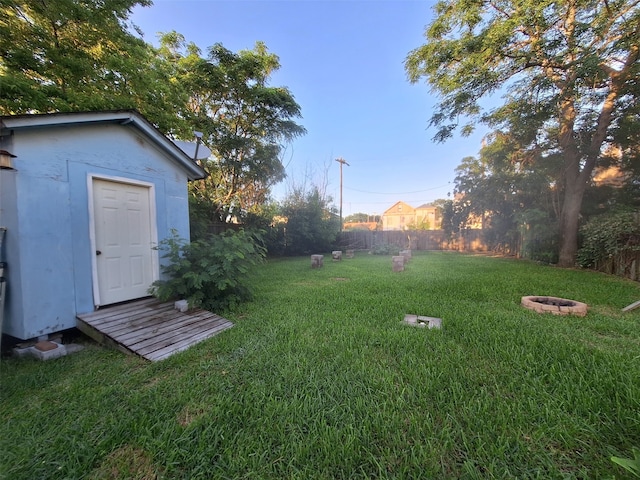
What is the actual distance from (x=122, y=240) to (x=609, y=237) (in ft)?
36.1

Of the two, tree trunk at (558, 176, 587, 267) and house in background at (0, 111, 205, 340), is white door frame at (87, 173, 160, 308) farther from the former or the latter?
tree trunk at (558, 176, 587, 267)

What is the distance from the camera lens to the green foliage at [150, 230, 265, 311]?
3.75 m

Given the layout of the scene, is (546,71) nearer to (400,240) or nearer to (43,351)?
(400,240)

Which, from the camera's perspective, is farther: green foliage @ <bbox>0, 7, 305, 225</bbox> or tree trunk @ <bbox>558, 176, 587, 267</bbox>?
tree trunk @ <bbox>558, 176, 587, 267</bbox>

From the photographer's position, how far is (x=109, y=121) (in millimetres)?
3416

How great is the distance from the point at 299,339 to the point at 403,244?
1403cm

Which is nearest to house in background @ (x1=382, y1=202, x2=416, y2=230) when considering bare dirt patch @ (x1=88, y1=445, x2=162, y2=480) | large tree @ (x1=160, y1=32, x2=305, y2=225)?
large tree @ (x1=160, y1=32, x2=305, y2=225)

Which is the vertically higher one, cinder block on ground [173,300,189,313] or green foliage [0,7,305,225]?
green foliage [0,7,305,225]

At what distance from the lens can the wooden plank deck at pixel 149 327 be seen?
2734 millimetres

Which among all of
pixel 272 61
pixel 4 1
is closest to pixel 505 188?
pixel 272 61

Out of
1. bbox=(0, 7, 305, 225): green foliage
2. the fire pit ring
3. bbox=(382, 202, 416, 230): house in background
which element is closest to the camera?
the fire pit ring

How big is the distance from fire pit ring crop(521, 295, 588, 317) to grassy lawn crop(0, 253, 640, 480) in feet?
1.11

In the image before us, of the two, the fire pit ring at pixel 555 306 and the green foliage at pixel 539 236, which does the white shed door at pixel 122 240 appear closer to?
the fire pit ring at pixel 555 306

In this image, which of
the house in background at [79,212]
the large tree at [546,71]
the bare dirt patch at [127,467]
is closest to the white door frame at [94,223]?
the house in background at [79,212]
